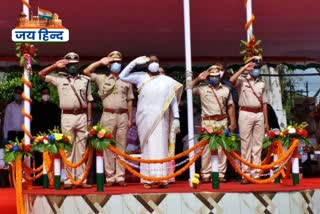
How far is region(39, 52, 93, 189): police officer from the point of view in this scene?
749 cm

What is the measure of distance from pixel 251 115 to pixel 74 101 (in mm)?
2112

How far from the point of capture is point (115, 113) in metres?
7.67

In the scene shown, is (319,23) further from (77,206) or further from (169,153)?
(77,206)

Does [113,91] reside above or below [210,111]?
above

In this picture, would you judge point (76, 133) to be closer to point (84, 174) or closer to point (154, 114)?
point (84, 174)

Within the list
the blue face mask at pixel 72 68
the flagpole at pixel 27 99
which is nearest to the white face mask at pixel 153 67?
the blue face mask at pixel 72 68

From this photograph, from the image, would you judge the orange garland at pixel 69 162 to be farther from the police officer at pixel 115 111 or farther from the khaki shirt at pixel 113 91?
the khaki shirt at pixel 113 91

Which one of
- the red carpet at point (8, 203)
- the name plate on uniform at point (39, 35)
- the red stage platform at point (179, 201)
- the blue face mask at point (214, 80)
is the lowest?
the red carpet at point (8, 203)

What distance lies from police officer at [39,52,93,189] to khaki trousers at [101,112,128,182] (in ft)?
0.85

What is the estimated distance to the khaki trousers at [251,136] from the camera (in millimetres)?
7867

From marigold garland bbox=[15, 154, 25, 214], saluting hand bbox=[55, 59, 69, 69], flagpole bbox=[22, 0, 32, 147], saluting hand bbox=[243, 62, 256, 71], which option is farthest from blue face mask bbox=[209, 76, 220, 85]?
marigold garland bbox=[15, 154, 25, 214]

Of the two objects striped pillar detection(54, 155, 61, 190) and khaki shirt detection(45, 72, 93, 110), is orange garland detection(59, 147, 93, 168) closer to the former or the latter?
striped pillar detection(54, 155, 61, 190)

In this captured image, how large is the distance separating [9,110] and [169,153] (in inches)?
152

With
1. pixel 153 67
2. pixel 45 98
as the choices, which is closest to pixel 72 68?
pixel 153 67
